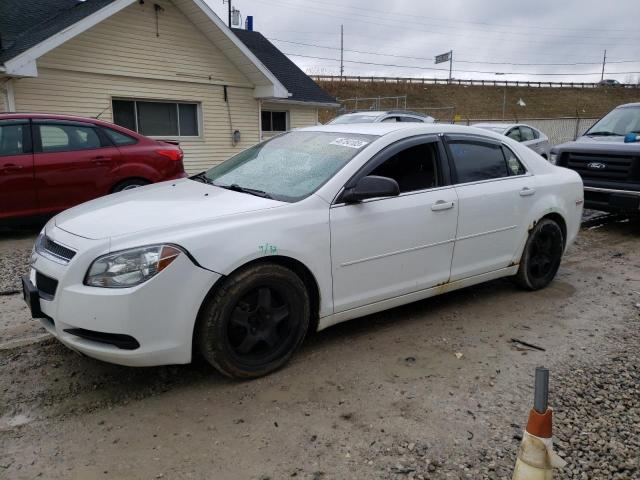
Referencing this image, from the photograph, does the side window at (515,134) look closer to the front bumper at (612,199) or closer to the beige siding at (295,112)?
the front bumper at (612,199)

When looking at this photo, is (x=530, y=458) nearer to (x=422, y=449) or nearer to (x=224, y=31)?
(x=422, y=449)

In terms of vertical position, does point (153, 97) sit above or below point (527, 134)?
above

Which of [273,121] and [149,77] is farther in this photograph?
[273,121]

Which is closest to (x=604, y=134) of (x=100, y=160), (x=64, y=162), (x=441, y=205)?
(x=441, y=205)

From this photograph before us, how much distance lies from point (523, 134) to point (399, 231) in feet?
37.7

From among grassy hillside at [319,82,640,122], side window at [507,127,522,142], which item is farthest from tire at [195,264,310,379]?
grassy hillside at [319,82,640,122]

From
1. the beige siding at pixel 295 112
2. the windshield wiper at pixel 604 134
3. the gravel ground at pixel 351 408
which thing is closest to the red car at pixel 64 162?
the gravel ground at pixel 351 408

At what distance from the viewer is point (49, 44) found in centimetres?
954

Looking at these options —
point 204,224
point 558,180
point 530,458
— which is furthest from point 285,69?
point 530,458

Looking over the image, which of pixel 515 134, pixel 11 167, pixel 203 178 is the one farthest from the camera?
pixel 515 134

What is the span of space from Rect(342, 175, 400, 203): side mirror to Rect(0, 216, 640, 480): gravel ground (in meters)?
1.10

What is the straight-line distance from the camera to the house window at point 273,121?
1586cm

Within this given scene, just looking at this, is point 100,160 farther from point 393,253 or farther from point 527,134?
point 527,134

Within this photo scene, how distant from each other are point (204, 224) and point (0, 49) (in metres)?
10.2
